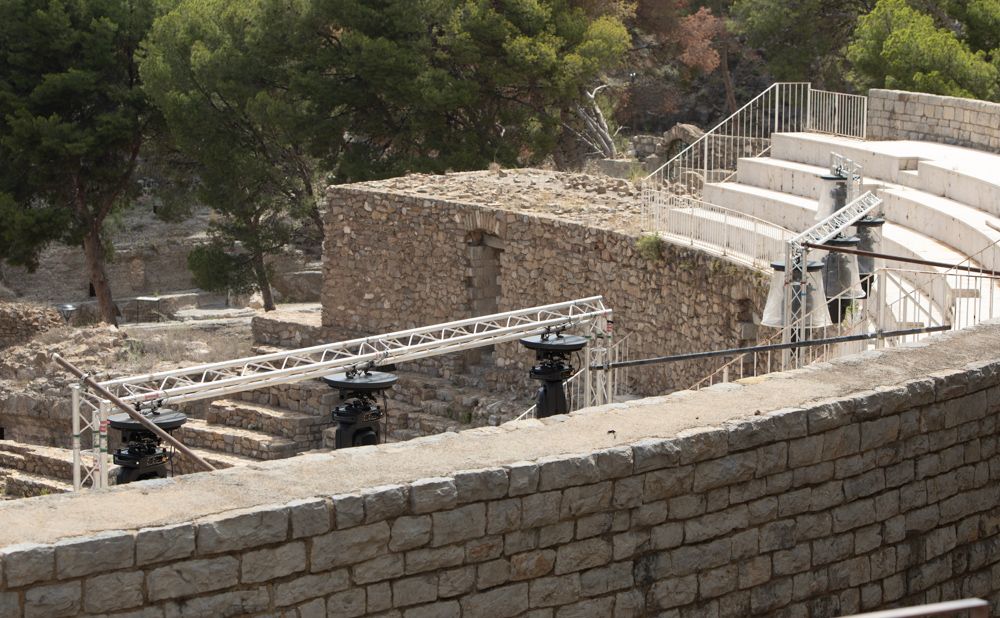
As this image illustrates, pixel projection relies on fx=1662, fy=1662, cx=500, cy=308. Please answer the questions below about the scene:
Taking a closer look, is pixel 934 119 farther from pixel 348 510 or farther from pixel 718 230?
pixel 348 510

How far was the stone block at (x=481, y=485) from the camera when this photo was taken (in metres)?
7.12

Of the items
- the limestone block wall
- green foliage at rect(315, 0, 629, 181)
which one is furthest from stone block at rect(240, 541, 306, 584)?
green foliage at rect(315, 0, 629, 181)

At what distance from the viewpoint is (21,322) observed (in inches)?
1141

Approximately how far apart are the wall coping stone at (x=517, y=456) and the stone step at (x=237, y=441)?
45.3 feet

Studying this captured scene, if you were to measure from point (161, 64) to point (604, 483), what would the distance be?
25.6 meters

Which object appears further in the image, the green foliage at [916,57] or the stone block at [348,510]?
the green foliage at [916,57]

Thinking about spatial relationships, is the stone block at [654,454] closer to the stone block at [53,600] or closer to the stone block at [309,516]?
the stone block at [309,516]

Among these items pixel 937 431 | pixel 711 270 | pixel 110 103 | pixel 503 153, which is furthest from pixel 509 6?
pixel 937 431

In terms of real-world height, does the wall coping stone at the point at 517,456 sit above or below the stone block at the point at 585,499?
above

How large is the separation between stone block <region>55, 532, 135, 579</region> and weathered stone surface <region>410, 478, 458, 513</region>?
1.23m

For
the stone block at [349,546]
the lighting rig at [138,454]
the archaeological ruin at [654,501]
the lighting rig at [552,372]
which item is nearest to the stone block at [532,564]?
the archaeological ruin at [654,501]

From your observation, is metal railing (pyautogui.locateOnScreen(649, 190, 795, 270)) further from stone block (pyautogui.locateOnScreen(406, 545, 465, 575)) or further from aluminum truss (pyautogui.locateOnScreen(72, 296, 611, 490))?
stone block (pyautogui.locateOnScreen(406, 545, 465, 575))

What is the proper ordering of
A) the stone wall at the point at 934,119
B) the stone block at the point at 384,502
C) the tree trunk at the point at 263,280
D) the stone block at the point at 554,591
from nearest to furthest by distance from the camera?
the stone block at the point at 384,502, the stone block at the point at 554,591, the stone wall at the point at 934,119, the tree trunk at the point at 263,280

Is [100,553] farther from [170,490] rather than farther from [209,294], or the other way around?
[209,294]
